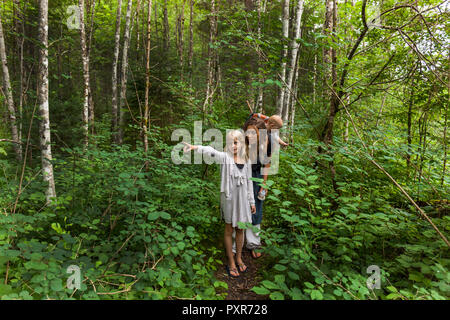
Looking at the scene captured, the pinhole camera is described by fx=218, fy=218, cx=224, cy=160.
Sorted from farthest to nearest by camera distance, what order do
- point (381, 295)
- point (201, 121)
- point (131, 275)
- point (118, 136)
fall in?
A: point (118, 136)
point (201, 121)
point (131, 275)
point (381, 295)

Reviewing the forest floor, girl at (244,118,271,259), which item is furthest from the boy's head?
the forest floor

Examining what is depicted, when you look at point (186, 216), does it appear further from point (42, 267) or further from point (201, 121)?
point (201, 121)

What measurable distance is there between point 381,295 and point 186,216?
2.34m

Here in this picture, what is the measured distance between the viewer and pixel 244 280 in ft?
9.93

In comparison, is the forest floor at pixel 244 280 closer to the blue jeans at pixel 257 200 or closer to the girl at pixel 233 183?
the girl at pixel 233 183

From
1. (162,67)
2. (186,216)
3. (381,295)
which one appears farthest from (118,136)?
(381,295)

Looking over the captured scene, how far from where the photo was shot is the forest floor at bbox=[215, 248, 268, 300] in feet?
9.00

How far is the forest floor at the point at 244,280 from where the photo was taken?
2.74 meters

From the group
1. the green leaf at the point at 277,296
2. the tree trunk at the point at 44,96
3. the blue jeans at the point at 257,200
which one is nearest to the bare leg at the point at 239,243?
the blue jeans at the point at 257,200

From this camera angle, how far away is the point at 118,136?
35.1ft

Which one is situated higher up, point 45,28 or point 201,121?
point 45,28

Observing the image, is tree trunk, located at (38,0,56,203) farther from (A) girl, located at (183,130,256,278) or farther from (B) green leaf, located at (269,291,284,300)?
(B) green leaf, located at (269,291,284,300)

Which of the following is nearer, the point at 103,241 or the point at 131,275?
the point at 131,275

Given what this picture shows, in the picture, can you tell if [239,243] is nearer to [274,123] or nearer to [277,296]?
[277,296]
